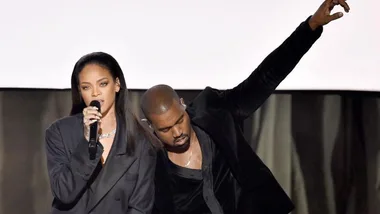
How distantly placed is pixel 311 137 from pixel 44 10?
3.71 ft

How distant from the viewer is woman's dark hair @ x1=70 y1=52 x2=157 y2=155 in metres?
1.67

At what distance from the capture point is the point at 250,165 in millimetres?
1767

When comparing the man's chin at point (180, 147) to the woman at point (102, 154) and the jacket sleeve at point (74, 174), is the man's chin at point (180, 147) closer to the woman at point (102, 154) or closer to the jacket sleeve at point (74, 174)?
the woman at point (102, 154)

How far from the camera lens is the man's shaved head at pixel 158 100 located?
168 centimetres

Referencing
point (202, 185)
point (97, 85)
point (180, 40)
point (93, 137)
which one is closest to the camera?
point (93, 137)

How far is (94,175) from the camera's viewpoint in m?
1.66

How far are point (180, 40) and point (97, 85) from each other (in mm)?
697

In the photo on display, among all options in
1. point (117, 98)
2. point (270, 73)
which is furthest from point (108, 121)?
point (270, 73)

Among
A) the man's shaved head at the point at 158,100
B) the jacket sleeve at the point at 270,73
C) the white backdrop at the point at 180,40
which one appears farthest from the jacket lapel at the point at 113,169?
the white backdrop at the point at 180,40

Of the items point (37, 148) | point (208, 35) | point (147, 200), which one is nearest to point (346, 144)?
point (208, 35)

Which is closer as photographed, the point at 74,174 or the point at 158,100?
the point at 74,174

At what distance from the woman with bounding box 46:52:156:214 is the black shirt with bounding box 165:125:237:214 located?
0.08m

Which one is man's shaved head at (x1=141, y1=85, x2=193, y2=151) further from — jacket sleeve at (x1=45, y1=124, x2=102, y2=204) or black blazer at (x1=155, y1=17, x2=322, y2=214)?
jacket sleeve at (x1=45, y1=124, x2=102, y2=204)

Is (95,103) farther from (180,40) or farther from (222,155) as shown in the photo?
(180,40)
